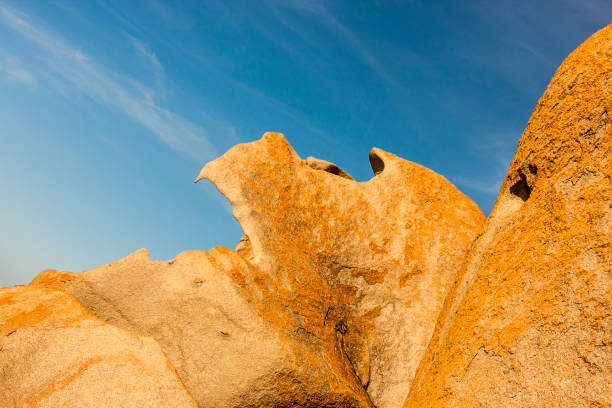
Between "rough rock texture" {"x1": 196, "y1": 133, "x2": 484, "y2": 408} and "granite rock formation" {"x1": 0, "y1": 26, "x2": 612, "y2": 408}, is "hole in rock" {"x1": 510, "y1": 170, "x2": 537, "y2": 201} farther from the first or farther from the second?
"rough rock texture" {"x1": 196, "y1": 133, "x2": 484, "y2": 408}

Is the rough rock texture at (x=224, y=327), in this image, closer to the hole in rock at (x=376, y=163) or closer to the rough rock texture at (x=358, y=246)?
the rough rock texture at (x=358, y=246)

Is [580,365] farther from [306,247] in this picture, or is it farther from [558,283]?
[306,247]

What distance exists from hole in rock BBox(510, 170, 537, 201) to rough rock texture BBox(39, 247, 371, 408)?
104 inches

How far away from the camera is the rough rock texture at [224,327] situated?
18.4 ft

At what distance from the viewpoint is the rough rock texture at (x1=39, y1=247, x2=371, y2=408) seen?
560cm

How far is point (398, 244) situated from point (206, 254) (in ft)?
8.77

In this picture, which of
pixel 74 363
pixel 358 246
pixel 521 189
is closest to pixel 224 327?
pixel 74 363

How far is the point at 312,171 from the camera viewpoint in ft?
24.4

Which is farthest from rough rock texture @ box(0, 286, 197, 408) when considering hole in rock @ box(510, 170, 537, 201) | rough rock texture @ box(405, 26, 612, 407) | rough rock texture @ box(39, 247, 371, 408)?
hole in rock @ box(510, 170, 537, 201)

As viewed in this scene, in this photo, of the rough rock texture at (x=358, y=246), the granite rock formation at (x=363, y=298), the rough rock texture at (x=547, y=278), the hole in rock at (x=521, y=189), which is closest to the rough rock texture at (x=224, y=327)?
the granite rock formation at (x=363, y=298)

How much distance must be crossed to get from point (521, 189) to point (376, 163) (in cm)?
332

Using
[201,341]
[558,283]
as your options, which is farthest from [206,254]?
[558,283]

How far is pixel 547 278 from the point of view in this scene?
13.3 ft

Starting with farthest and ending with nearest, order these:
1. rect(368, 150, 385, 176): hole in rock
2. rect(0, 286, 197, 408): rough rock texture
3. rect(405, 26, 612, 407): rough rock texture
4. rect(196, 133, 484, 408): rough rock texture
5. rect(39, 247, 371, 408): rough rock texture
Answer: rect(368, 150, 385, 176): hole in rock → rect(196, 133, 484, 408): rough rock texture → rect(39, 247, 371, 408): rough rock texture → rect(0, 286, 197, 408): rough rock texture → rect(405, 26, 612, 407): rough rock texture
